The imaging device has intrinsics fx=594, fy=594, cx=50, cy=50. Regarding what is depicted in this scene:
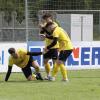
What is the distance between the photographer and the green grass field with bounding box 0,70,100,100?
12505 mm

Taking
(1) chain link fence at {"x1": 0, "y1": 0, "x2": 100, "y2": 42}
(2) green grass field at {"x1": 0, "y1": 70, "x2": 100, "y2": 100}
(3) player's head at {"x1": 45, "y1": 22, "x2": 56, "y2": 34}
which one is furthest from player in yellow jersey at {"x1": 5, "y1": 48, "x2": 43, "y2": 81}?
(1) chain link fence at {"x1": 0, "y1": 0, "x2": 100, "y2": 42}

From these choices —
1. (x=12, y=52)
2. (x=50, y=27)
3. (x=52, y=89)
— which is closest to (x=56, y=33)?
(x=50, y=27)

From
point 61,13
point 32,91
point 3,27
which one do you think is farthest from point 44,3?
point 32,91

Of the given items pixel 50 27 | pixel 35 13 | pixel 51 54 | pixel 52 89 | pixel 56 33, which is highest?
pixel 35 13

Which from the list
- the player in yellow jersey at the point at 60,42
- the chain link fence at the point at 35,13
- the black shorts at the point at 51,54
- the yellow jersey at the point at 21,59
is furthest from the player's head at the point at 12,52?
the chain link fence at the point at 35,13

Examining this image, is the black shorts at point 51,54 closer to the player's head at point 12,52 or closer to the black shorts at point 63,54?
the black shorts at point 63,54

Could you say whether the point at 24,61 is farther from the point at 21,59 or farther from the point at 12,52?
the point at 12,52

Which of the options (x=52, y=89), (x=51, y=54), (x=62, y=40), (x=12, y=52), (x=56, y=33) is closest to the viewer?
(x=52, y=89)

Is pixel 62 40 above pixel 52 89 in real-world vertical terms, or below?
above

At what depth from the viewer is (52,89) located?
547 inches

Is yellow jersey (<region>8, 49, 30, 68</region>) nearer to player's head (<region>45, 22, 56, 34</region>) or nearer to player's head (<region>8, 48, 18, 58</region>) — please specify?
player's head (<region>8, 48, 18, 58</region>)

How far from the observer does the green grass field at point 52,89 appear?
12505 mm

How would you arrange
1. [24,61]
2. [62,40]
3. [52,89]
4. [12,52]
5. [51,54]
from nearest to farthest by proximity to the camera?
[52,89] → [12,52] → [62,40] → [24,61] → [51,54]

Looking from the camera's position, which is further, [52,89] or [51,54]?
[51,54]
